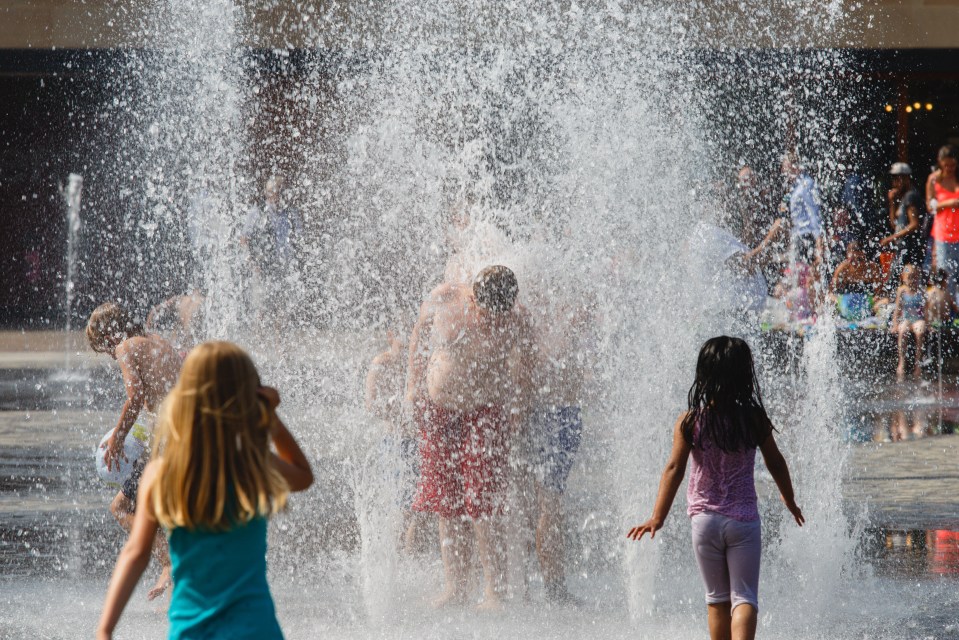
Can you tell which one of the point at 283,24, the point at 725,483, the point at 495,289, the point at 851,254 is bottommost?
the point at 725,483

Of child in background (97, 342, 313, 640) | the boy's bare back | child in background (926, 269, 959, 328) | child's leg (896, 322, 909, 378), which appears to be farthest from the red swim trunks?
child in background (926, 269, 959, 328)

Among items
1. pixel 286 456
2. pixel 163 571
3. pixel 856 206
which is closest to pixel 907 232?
pixel 856 206

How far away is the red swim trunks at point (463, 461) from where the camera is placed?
5098 millimetres

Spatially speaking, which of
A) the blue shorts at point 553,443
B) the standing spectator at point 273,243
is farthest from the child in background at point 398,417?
the standing spectator at point 273,243

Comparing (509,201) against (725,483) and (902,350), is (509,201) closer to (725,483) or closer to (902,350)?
(902,350)

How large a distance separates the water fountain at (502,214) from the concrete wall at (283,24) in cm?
13

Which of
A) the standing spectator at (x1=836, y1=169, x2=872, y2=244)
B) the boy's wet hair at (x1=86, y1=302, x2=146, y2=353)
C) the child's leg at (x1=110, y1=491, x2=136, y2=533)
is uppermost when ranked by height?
the standing spectator at (x1=836, y1=169, x2=872, y2=244)

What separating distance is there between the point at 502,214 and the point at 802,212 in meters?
6.04

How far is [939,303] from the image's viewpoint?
40.0 ft

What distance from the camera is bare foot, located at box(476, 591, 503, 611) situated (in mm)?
5023

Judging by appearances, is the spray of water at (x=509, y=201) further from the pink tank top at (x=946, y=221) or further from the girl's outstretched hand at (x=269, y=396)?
the pink tank top at (x=946, y=221)

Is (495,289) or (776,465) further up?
(495,289)

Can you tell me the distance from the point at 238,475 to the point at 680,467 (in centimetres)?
166

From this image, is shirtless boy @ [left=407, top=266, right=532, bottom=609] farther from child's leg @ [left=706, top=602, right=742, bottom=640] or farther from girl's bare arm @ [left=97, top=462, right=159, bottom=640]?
girl's bare arm @ [left=97, top=462, right=159, bottom=640]
